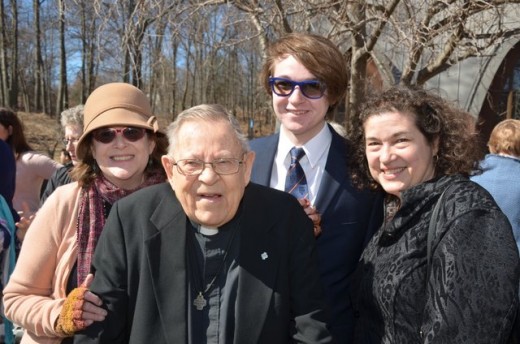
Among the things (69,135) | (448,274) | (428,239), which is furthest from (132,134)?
(69,135)

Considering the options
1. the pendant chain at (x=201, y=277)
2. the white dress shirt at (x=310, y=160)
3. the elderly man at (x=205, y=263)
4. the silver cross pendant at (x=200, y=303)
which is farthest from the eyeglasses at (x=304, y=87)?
the silver cross pendant at (x=200, y=303)

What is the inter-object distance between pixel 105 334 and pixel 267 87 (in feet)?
4.73

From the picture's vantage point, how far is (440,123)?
224 centimetres

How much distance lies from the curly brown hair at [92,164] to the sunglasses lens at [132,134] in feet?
0.31

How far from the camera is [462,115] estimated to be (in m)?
2.36

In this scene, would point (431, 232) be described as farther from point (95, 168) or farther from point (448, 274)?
point (95, 168)

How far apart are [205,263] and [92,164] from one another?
89cm

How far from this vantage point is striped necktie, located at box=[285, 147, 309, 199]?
8.47ft

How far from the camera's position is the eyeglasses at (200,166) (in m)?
1.89

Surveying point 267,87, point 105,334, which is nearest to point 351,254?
point 267,87

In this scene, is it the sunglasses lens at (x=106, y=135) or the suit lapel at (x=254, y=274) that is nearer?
the suit lapel at (x=254, y=274)

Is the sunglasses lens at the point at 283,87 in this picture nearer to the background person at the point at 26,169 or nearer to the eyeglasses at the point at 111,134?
the eyeglasses at the point at 111,134

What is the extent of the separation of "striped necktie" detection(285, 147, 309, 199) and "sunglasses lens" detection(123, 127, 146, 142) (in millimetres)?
747

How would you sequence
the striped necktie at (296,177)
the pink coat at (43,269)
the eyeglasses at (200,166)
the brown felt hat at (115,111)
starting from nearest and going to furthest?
the eyeglasses at (200,166)
the pink coat at (43,269)
the brown felt hat at (115,111)
the striped necktie at (296,177)
